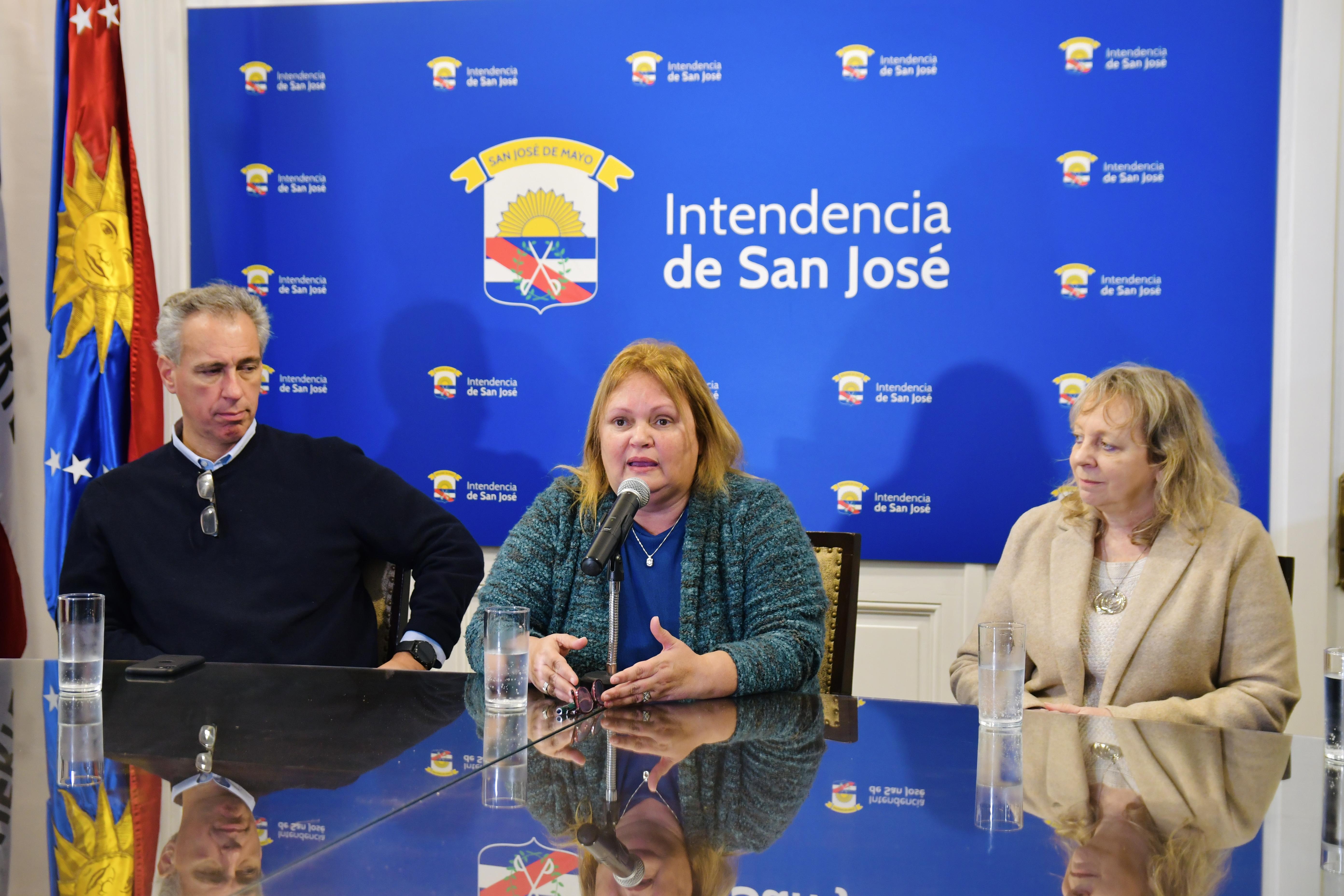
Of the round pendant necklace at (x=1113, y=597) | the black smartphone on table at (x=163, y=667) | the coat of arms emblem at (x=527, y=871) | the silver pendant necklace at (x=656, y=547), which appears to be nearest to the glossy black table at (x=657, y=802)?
the coat of arms emblem at (x=527, y=871)

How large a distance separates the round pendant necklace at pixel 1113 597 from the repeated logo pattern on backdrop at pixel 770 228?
105cm

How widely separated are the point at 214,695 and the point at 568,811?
87 cm

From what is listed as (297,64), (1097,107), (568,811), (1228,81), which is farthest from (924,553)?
(297,64)

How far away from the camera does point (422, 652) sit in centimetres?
240

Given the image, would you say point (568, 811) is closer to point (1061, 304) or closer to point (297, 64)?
point (1061, 304)

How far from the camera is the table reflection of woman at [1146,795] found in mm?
965

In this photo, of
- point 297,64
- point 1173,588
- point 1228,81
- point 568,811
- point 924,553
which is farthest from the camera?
point 297,64

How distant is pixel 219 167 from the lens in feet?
12.6

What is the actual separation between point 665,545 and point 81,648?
3.42 feet

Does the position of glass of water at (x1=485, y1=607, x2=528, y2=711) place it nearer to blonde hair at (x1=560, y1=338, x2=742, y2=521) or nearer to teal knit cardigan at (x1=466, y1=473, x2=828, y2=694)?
teal knit cardigan at (x1=466, y1=473, x2=828, y2=694)

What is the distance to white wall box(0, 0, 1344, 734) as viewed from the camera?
3.15 m

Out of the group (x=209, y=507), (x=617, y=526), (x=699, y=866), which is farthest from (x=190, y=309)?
(x=699, y=866)

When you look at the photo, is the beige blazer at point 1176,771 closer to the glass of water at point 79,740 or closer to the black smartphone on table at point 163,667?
the glass of water at point 79,740

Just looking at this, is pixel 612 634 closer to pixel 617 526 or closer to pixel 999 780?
pixel 617 526
